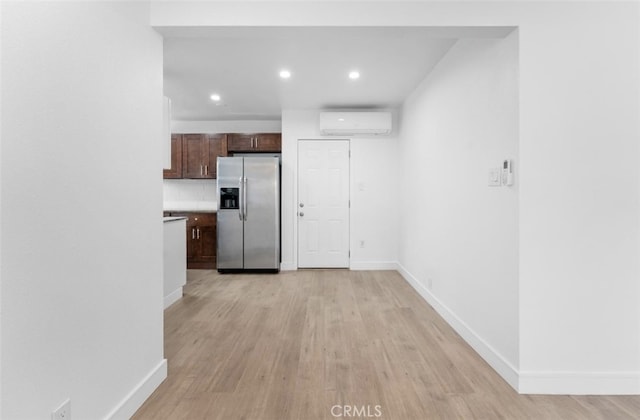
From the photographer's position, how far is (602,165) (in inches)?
77.2

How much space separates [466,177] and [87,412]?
272 centimetres

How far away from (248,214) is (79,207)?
375 cm

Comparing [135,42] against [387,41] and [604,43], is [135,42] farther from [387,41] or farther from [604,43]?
[604,43]

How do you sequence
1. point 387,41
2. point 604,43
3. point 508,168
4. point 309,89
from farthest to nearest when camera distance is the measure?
point 309,89 → point 387,41 → point 508,168 → point 604,43

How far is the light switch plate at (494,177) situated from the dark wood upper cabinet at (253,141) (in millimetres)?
3897

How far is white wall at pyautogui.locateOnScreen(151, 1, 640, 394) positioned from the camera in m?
1.96

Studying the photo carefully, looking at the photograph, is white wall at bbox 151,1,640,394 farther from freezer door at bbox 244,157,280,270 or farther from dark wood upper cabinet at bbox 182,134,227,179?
dark wood upper cabinet at bbox 182,134,227,179

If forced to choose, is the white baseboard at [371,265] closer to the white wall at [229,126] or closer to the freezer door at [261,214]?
the freezer door at [261,214]

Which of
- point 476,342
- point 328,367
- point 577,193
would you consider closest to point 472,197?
point 577,193

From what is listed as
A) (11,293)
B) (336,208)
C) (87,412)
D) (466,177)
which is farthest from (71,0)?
(336,208)

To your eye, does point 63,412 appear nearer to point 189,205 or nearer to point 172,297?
point 172,297

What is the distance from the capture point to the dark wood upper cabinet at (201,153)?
5.64 meters

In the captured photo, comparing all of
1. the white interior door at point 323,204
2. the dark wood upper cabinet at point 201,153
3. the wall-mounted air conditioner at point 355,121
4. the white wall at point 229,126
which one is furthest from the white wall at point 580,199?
the dark wood upper cabinet at point 201,153

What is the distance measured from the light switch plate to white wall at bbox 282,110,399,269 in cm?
303
